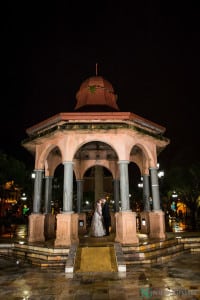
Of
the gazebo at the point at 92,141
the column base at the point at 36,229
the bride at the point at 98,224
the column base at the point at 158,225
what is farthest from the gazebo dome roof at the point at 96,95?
the column base at the point at 36,229

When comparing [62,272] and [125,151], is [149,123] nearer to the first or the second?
[125,151]

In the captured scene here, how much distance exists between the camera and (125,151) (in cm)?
1088

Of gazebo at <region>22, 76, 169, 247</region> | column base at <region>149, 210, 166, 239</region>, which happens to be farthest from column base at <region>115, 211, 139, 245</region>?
column base at <region>149, 210, 166, 239</region>

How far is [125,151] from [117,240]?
3866 millimetres

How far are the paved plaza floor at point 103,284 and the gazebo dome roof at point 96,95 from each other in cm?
874

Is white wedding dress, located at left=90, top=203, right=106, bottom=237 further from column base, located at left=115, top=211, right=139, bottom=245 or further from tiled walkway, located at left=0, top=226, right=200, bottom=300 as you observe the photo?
tiled walkway, located at left=0, top=226, right=200, bottom=300

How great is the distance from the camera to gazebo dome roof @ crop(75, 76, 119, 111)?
1406 cm

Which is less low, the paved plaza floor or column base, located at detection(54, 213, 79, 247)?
column base, located at detection(54, 213, 79, 247)

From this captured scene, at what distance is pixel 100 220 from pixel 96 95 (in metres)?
7.27

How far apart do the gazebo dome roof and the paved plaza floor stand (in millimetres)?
8741

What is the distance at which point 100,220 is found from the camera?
12633 millimetres

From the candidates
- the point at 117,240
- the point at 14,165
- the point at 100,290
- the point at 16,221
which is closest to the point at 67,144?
the point at 117,240

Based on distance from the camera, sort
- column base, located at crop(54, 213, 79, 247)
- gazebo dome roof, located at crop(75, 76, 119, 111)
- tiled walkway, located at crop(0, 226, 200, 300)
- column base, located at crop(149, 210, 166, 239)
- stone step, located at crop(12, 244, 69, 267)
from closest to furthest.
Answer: tiled walkway, located at crop(0, 226, 200, 300)
stone step, located at crop(12, 244, 69, 267)
column base, located at crop(54, 213, 79, 247)
column base, located at crop(149, 210, 166, 239)
gazebo dome roof, located at crop(75, 76, 119, 111)

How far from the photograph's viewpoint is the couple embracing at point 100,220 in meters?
12.5
